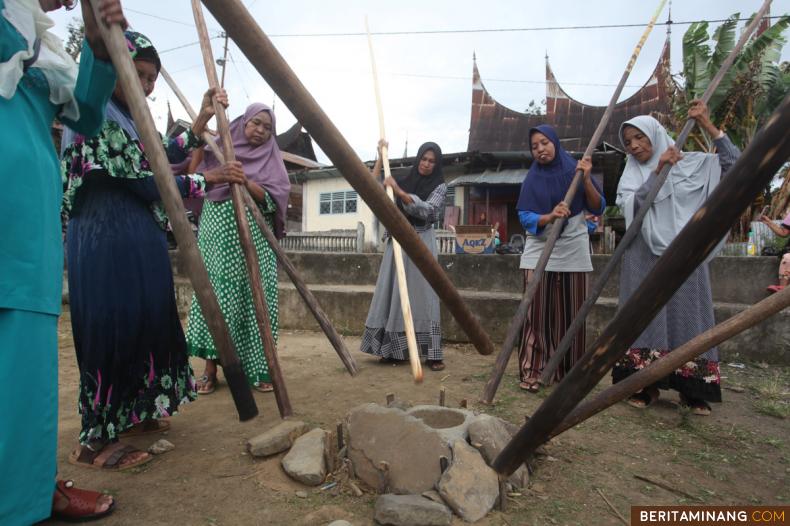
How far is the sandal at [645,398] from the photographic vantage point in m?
2.97

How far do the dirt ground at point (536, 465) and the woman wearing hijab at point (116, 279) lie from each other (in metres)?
0.22

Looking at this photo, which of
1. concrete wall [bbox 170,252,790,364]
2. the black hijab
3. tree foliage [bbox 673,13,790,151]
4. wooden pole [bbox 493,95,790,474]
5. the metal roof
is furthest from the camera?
the metal roof

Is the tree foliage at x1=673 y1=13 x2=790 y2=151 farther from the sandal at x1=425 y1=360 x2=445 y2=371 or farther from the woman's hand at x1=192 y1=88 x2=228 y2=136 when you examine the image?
the woman's hand at x1=192 y1=88 x2=228 y2=136

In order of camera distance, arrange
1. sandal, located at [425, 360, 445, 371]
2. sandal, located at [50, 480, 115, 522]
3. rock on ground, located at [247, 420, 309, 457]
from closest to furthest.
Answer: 1. sandal, located at [50, 480, 115, 522]
2. rock on ground, located at [247, 420, 309, 457]
3. sandal, located at [425, 360, 445, 371]

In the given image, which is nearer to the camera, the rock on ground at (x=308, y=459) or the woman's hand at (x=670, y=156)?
the rock on ground at (x=308, y=459)

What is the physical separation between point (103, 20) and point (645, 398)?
11.0ft

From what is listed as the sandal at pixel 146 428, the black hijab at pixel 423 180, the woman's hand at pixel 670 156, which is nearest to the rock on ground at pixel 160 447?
the sandal at pixel 146 428

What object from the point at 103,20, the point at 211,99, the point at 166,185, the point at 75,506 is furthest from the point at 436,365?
the point at 103,20

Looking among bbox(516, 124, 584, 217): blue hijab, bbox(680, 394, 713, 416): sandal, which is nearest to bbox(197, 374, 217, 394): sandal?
bbox(516, 124, 584, 217): blue hijab

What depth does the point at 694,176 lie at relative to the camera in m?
2.96

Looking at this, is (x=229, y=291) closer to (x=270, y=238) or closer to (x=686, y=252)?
(x=270, y=238)

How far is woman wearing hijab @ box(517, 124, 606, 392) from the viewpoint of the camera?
336 cm

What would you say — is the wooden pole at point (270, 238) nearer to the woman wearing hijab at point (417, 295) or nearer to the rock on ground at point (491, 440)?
the woman wearing hijab at point (417, 295)

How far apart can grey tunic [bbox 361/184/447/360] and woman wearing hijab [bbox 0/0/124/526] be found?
2.64 meters
